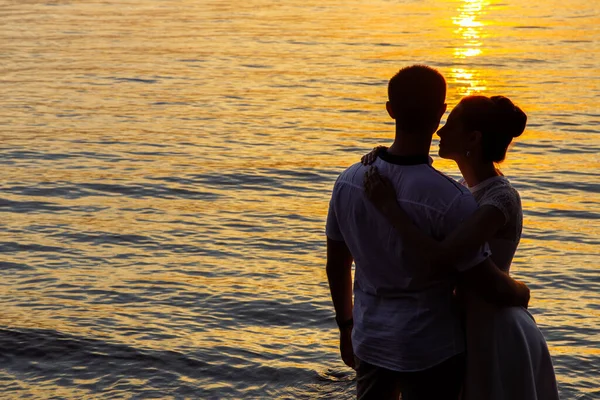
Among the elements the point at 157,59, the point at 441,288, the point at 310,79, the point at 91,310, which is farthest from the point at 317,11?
the point at 441,288

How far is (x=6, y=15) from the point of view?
1391 inches

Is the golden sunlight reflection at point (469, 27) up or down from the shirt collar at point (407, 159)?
down

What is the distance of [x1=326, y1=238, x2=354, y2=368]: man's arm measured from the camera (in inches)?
159

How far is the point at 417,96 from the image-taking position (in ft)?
11.9

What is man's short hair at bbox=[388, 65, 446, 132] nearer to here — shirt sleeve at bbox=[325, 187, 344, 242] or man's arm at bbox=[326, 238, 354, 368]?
shirt sleeve at bbox=[325, 187, 344, 242]

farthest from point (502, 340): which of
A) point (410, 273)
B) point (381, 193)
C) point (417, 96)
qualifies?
point (417, 96)

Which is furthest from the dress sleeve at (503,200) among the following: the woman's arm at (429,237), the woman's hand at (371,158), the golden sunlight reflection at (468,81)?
the golden sunlight reflection at (468,81)

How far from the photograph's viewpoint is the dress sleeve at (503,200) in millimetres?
3793

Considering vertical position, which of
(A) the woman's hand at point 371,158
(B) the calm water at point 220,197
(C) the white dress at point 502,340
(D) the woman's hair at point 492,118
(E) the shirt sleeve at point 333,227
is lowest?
(B) the calm water at point 220,197

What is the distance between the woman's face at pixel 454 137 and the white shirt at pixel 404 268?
0.97ft

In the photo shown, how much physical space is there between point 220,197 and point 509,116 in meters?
8.40

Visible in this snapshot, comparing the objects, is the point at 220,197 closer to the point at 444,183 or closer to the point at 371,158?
the point at 371,158

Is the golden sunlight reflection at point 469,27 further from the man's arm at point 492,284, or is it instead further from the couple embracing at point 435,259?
the man's arm at point 492,284

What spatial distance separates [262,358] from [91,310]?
1.69 metres
